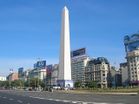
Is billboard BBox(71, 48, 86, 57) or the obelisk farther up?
billboard BBox(71, 48, 86, 57)

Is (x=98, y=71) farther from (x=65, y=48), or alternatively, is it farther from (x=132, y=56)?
(x=65, y=48)

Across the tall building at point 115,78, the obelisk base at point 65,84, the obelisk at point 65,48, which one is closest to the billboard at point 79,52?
the tall building at point 115,78

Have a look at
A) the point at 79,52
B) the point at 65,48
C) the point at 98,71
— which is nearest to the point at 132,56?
the point at 98,71

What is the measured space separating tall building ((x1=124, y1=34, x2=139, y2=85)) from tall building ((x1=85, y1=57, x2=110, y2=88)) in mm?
18223

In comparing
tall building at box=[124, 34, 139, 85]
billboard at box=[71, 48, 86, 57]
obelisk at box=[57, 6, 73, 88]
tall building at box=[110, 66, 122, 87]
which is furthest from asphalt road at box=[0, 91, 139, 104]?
tall building at box=[110, 66, 122, 87]

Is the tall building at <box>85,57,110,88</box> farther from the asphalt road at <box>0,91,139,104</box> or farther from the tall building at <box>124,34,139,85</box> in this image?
the asphalt road at <box>0,91,139,104</box>

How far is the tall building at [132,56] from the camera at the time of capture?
158512 mm

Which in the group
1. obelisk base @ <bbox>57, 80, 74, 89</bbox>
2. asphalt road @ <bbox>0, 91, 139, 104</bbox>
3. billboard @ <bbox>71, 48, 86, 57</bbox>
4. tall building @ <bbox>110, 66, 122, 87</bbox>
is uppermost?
billboard @ <bbox>71, 48, 86, 57</bbox>

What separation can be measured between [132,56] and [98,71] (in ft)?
84.2

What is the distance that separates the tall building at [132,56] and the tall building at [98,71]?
18.2 meters

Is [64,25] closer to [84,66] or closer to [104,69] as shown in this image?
[104,69]

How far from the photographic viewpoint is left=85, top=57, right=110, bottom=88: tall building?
17966cm

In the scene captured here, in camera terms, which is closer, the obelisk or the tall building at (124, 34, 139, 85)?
the obelisk

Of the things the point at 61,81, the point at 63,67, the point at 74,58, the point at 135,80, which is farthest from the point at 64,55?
the point at 74,58
